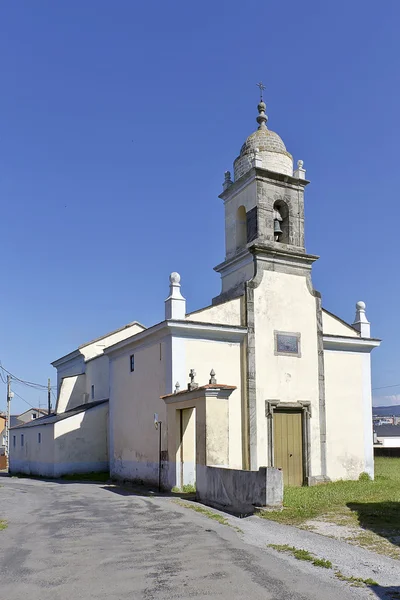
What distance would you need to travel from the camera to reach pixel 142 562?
880cm

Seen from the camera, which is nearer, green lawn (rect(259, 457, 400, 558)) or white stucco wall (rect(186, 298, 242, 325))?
green lawn (rect(259, 457, 400, 558))

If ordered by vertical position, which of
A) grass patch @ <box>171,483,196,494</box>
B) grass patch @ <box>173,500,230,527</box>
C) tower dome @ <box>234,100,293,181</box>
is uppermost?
tower dome @ <box>234,100,293,181</box>

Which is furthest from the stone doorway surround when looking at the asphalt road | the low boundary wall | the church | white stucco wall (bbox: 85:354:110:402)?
white stucco wall (bbox: 85:354:110:402)

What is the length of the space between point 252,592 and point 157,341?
1330cm

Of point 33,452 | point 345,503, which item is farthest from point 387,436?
point 345,503

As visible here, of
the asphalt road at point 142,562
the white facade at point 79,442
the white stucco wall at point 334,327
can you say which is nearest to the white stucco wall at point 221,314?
the white stucco wall at point 334,327

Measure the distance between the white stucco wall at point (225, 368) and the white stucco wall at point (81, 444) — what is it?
352 inches

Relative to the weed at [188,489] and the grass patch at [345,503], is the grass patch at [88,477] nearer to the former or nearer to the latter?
the weed at [188,489]

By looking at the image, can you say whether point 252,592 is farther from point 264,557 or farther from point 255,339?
point 255,339

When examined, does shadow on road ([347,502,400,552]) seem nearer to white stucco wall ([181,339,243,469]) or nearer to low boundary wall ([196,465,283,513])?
low boundary wall ([196,465,283,513])

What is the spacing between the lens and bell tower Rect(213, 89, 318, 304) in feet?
69.7

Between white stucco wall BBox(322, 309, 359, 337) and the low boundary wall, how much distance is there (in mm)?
8695

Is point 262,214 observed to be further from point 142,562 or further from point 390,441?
point 390,441

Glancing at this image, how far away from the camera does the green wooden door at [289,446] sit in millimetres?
20125
